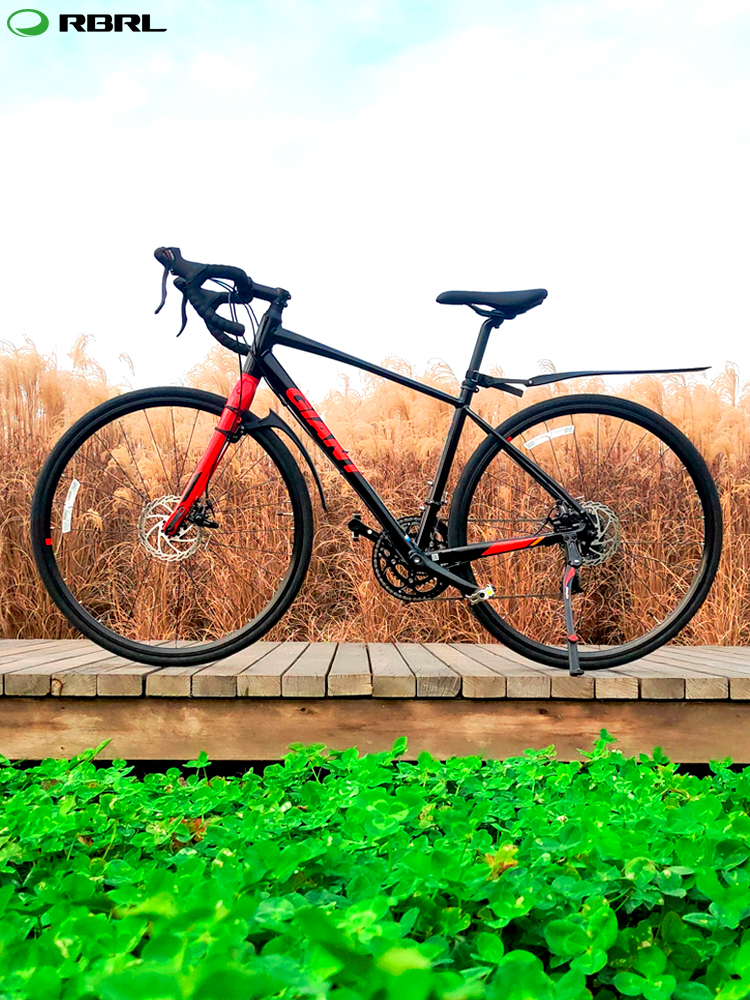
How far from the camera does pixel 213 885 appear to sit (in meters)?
1.02

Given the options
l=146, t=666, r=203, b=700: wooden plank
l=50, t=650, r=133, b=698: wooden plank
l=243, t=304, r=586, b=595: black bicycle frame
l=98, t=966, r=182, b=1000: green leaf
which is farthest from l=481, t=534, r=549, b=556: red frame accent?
l=98, t=966, r=182, b=1000: green leaf

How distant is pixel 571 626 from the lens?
89.6 inches

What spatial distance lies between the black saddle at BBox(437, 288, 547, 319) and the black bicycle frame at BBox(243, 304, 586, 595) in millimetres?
53

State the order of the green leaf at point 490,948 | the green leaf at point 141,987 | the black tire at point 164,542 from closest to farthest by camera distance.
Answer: the green leaf at point 141,987
the green leaf at point 490,948
the black tire at point 164,542

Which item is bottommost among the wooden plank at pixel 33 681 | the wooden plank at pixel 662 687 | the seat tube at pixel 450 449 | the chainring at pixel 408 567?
the wooden plank at pixel 662 687

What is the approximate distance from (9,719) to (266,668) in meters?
0.67

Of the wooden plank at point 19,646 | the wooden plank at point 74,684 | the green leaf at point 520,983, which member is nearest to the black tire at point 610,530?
the wooden plank at point 74,684

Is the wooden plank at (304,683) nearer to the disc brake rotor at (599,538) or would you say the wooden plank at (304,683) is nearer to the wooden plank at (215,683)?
the wooden plank at (215,683)

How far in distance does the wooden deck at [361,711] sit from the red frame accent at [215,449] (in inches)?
16.6

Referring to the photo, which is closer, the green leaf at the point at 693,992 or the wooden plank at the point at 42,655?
the green leaf at the point at 693,992

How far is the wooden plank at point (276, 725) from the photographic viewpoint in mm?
2105

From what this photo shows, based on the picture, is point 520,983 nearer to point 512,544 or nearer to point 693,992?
point 693,992

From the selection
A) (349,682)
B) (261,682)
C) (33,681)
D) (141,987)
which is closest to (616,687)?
(349,682)

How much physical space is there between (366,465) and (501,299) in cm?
200
